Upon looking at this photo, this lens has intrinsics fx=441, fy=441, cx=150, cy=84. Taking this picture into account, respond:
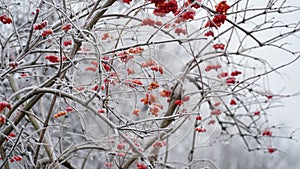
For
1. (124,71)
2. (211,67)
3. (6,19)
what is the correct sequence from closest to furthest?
(6,19) → (124,71) → (211,67)

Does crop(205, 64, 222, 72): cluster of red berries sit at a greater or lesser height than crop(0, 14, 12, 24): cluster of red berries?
lesser

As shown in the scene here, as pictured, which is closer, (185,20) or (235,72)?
(185,20)

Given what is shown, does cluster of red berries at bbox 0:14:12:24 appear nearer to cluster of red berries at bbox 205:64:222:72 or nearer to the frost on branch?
the frost on branch

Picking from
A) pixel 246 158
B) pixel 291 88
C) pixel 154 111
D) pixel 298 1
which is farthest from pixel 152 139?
pixel 246 158

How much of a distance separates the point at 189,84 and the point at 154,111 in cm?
59

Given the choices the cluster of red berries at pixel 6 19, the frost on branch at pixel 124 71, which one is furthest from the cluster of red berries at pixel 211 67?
the cluster of red berries at pixel 6 19

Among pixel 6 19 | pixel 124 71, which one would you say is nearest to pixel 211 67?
pixel 124 71

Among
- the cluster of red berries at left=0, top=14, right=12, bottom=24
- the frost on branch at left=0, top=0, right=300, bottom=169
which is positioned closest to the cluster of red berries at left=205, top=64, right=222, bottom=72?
the frost on branch at left=0, top=0, right=300, bottom=169

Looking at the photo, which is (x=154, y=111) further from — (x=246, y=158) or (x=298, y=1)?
(x=246, y=158)

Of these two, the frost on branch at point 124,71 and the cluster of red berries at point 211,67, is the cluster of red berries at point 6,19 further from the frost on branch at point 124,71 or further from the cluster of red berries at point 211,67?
the cluster of red berries at point 211,67

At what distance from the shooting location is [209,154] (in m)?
3.43

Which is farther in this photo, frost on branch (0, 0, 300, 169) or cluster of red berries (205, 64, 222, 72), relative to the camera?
cluster of red berries (205, 64, 222, 72)

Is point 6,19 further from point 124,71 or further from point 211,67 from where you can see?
point 211,67

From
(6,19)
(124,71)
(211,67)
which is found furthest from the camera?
(211,67)
